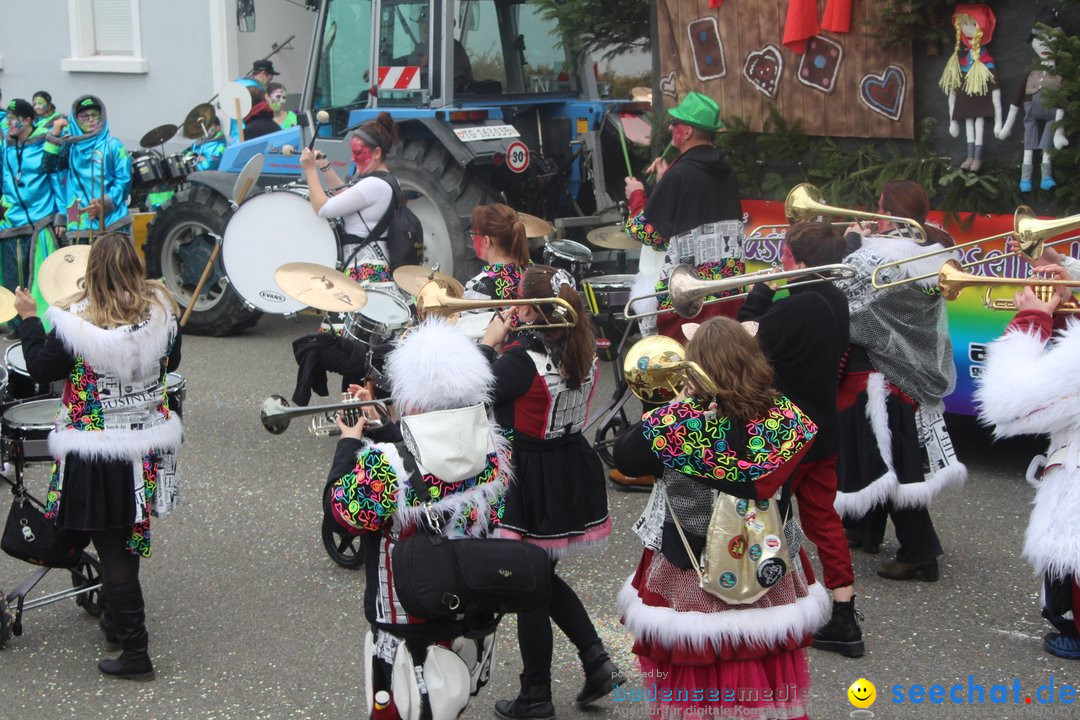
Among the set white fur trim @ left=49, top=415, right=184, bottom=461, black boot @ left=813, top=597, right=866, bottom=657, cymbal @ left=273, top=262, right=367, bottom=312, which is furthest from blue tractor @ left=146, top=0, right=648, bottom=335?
black boot @ left=813, top=597, right=866, bottom=657

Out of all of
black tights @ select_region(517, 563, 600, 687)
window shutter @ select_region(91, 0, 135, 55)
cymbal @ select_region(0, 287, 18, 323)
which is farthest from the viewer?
window shutter @ select_region(91, 0, 135, 55)

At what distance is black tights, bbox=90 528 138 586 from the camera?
13.5ft

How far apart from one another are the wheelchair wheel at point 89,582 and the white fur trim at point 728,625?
7.32 ft

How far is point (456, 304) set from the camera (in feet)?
13.1

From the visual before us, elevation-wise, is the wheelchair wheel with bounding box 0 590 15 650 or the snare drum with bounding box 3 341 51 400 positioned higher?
the snare drum with bounding box 3 341 51 400

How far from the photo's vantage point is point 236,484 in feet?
20.4

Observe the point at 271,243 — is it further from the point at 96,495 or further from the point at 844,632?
the point at 844,632

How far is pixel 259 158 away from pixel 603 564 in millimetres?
3144

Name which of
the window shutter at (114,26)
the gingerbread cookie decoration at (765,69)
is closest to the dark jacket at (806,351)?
the gingerbread cookie decoration at (765,69)

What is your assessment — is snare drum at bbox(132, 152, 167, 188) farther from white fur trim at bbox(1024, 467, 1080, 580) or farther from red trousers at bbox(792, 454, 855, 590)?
white fur trim at bbox(1024, 467, 1080, 580)

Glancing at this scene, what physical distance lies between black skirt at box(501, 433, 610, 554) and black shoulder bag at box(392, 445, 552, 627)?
0.80m

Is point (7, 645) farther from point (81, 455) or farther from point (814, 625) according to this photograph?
point (814, 625)

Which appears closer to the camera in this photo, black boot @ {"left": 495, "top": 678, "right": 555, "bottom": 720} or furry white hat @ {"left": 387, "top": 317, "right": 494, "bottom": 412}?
furry white hat @ {"left": 387, "top": 317, "right": 494, "bottom": 412}

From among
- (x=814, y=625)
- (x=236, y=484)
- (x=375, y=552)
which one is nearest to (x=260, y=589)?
(x=236, y=484)
